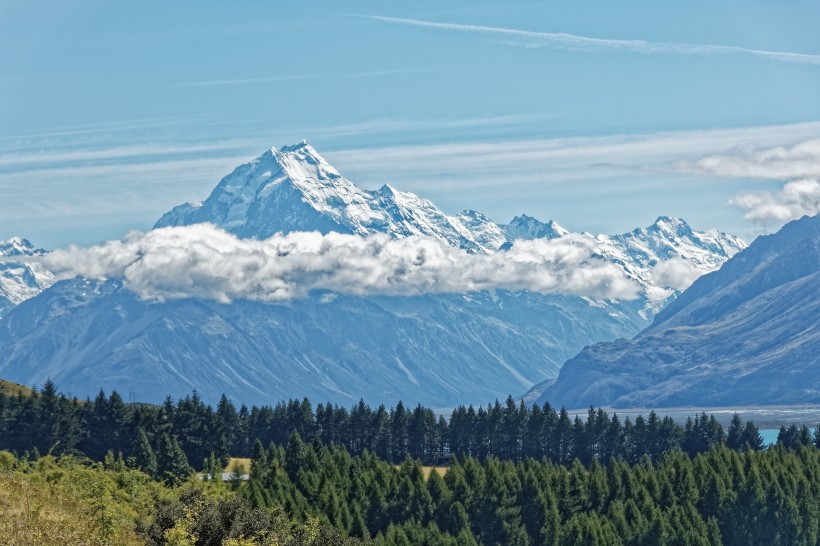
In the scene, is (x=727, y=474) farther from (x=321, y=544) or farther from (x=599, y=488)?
(x=321, y=544)

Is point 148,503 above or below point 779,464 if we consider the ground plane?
below

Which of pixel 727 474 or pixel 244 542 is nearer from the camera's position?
pixel 244 542

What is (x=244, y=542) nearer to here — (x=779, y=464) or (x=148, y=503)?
(x=148, y=503)

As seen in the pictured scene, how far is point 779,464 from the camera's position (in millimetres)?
199875

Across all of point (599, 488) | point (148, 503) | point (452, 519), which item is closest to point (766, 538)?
A: point (599, 488)

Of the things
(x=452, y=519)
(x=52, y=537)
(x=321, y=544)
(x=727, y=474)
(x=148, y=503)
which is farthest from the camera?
(x=727, y=474)

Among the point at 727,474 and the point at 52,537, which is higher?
the point at 727,474

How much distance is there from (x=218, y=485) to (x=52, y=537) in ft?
228

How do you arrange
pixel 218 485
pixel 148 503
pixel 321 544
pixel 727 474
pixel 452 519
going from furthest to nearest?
1. pixel 727 474
2. pixel 452 519
3. pixel 218 485
4. pixel 148 503
5. pixel 321 544

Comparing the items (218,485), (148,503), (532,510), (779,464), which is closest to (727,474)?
(779,464)

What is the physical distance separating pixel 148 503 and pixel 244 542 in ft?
149

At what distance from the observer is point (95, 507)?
115m

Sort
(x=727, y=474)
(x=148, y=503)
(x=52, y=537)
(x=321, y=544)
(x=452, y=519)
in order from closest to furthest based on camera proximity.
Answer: (x=52, y=537) → (x=321, y=544) → (x=148, y=503) → (x=452, y=519) → (x=727, y=474)

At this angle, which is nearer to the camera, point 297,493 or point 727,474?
point 297,493
